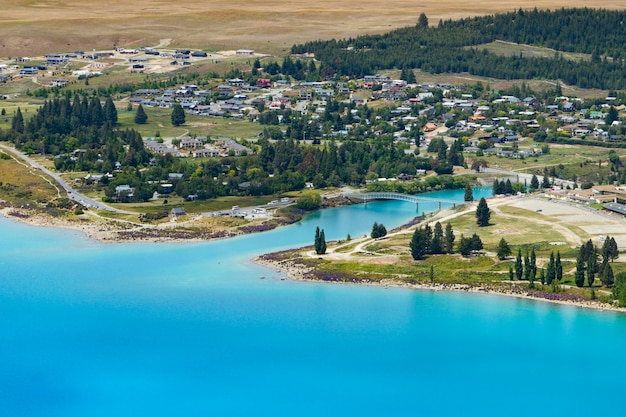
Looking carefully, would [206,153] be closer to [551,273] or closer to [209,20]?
[551,273]

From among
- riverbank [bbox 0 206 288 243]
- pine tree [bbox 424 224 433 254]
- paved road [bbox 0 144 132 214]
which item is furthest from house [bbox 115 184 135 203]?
pine tree [bbox 424 224 433 254]

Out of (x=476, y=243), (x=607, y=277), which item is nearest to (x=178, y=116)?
(x=476, y=243)

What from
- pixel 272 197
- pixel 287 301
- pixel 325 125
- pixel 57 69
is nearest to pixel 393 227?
pixel 272 197

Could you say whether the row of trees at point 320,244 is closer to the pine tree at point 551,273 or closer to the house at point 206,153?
the pine tree at point 551,273

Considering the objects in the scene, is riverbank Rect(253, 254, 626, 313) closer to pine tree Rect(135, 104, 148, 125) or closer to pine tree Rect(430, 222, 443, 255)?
pine tree Rect(430, 222, 443, 255)

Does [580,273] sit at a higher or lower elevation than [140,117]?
lower
